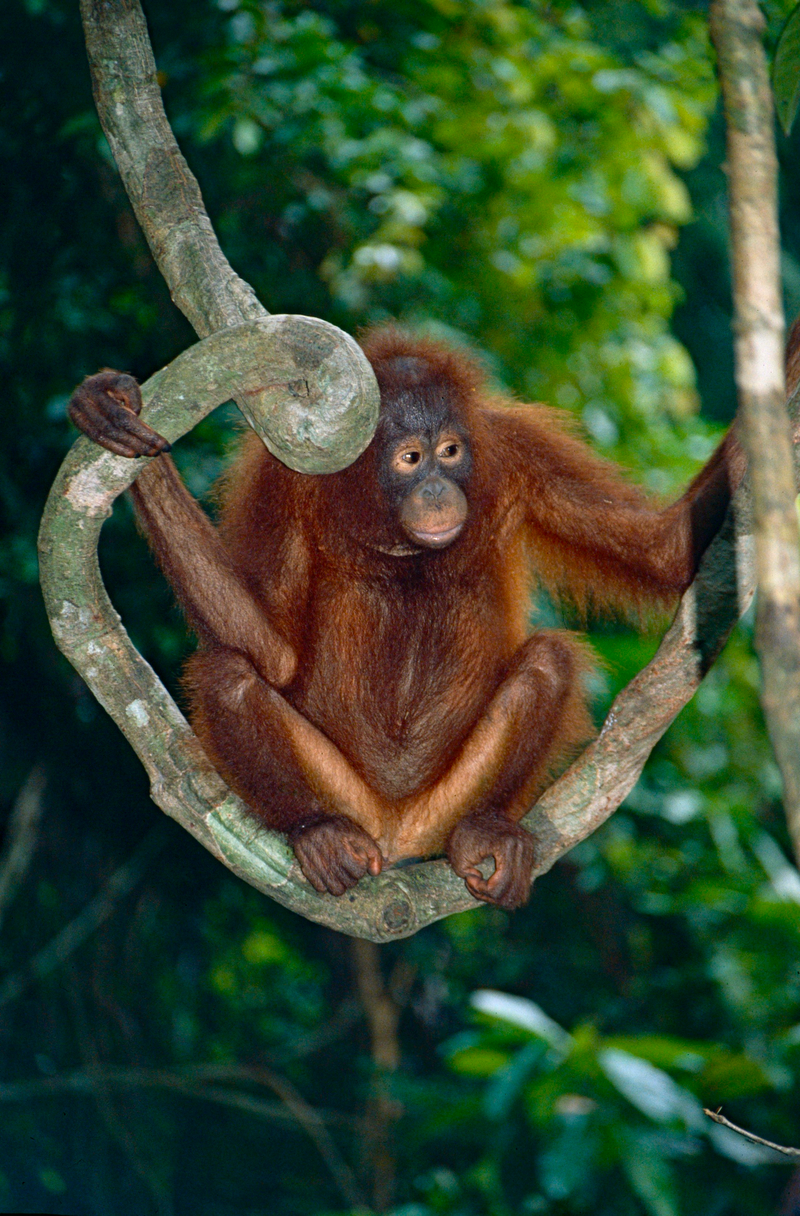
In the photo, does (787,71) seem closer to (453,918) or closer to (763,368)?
(763,368)

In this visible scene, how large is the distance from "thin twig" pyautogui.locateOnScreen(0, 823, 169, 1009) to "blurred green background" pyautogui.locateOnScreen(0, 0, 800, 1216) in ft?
0.05

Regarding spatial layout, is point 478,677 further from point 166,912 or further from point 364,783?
point 166,912

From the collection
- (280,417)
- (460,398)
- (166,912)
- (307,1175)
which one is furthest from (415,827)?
(307,1175)

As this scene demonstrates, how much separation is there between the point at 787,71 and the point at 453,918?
6.04 meters

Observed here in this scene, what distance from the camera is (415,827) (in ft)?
12.2

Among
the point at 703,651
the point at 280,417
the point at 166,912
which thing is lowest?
the point at 166,912

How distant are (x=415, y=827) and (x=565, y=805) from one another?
866 mm

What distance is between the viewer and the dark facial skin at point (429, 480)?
3.26 metres

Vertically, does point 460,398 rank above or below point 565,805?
above

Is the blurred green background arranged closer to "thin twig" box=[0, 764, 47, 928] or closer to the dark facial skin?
"thin twig" box=[0, 764, 47, 928]

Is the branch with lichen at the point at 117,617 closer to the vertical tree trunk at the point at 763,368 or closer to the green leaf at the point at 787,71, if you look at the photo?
the green leaf at the point at 787,71

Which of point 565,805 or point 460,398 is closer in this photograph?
point 565,805

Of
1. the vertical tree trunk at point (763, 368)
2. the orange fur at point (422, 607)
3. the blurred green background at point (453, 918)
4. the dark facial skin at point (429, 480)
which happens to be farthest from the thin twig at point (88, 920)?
the vertical tree trunk at point (763, 368)

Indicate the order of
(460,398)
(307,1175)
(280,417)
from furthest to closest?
(307,1175), (460,398), (280,417)
